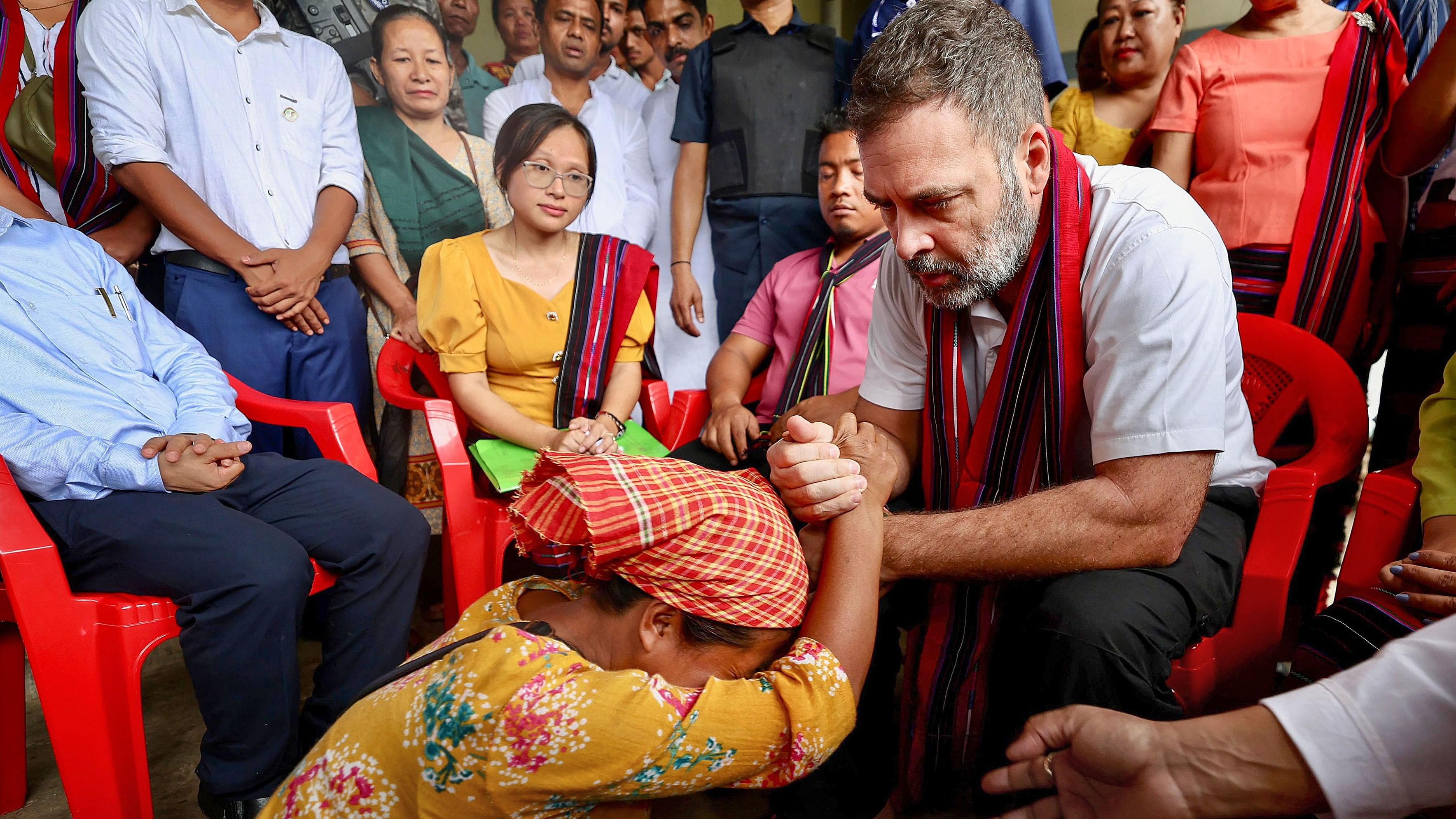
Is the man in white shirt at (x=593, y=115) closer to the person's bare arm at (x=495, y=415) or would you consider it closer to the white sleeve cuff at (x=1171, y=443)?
the person's bare arm at (x=495, y=415)

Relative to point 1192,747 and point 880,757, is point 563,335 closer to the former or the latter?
point 880,757

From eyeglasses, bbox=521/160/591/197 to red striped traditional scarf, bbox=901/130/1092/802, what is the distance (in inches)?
54.7

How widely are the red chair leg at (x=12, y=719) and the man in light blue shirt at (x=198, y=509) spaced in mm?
391

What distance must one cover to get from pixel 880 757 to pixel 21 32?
2.96 m

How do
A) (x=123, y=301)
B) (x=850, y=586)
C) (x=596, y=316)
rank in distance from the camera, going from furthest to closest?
1. (x=596, y=316)
2. (x=123, y=301)
3. (x=850, y=586)

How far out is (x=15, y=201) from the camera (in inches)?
83.0

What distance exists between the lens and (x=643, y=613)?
1.16m

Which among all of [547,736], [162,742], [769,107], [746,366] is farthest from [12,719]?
[769,107]

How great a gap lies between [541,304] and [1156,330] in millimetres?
1763

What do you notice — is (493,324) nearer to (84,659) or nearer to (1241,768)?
(84,659)

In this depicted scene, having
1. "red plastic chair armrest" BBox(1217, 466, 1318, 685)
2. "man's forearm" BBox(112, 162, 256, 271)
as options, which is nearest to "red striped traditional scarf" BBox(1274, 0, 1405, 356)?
"red plastic chair armrest" BBox(1217, 466, 1318, 685)

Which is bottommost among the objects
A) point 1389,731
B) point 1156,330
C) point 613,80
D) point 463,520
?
point 463,520

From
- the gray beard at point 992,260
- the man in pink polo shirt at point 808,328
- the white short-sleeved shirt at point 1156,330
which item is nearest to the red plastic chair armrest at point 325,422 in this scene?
the man in pink polo shirt at point 808,328

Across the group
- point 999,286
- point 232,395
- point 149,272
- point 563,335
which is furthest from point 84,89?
point 999,286
